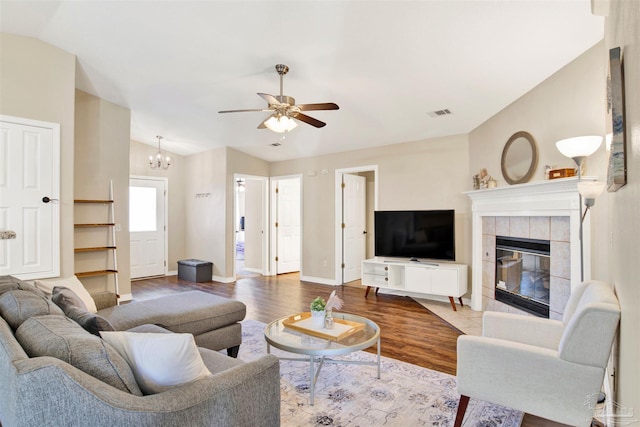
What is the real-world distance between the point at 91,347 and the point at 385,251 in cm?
470

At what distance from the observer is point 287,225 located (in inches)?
304

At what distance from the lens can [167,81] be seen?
4219mm

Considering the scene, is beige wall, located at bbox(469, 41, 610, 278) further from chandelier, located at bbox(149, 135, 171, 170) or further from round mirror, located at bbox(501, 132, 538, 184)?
chandelier, located at bbox(149, 135, 171, 170)

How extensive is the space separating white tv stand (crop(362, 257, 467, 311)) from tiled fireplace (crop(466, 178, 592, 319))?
0.23 meters

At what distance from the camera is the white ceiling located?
266 cm

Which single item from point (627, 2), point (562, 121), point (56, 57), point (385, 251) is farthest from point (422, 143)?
point (56, 57)

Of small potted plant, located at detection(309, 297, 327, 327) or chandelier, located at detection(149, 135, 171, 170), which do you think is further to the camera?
chandelier, located at detection(149, 135, 171, 170)

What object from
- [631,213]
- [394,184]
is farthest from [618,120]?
[394,184]

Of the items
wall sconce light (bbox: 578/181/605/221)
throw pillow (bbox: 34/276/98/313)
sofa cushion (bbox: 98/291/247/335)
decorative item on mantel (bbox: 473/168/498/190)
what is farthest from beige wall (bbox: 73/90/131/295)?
wall sconce light (bbox: 578/181/605/221)

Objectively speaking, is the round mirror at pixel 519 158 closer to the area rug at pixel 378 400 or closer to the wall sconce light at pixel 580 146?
the wall sconce light at pixel 580 146

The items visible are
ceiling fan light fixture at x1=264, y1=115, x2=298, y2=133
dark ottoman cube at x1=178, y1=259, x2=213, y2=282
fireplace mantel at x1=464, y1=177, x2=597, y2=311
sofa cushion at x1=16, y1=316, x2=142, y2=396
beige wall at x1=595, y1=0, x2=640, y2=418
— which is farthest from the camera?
dark ottoman cube at x1=178, y1=259, x2=213, y2=282

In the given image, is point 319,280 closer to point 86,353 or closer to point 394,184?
point 394,184

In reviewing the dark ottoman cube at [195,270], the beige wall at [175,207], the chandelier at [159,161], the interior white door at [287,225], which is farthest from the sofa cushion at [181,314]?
the beige wall at [175,207]

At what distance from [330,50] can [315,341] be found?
8.46 ft
